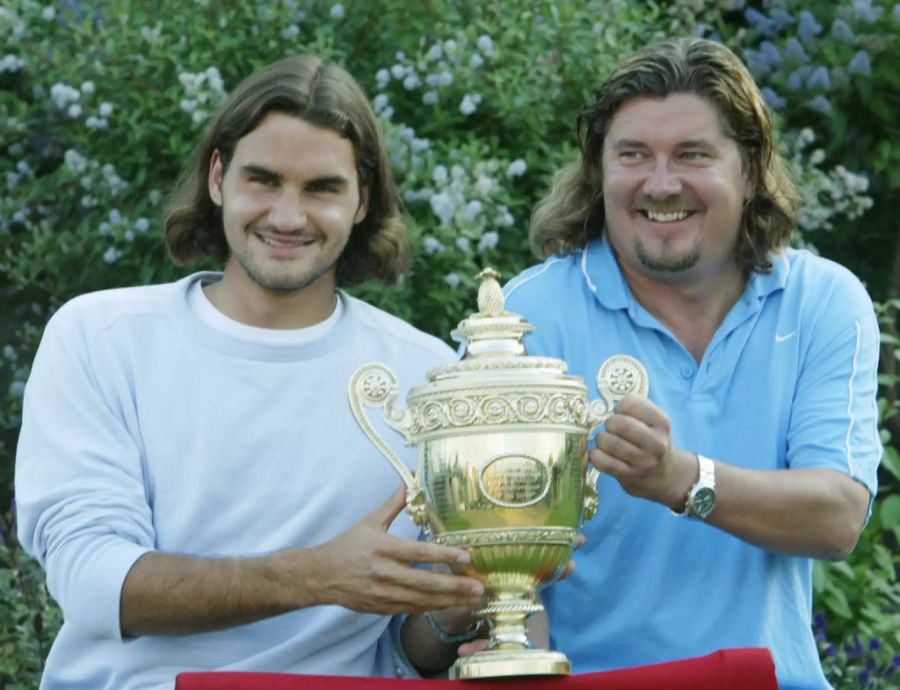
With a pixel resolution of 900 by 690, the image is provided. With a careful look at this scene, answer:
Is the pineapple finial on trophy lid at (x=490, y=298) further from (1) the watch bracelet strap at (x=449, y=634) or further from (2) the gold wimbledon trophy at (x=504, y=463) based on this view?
(1) the watch bracelet strap at (x=449, y=634)

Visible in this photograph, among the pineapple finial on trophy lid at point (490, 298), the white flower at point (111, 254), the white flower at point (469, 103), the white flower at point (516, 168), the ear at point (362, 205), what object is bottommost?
the pineapple finial on trophy lid at point (490, 298)

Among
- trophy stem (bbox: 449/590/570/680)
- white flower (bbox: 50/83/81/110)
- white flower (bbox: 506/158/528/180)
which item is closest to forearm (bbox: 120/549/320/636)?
trophy stem (bbox: 449/590/570/680)

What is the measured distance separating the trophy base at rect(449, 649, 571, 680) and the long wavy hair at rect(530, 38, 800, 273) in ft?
3.70

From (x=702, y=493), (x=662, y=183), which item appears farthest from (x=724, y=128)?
(x=702, y=493)

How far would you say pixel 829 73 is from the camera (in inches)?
277

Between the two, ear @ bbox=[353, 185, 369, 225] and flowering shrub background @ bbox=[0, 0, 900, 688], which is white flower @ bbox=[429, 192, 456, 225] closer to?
flowering shrub background @ bbox=[0, 0, 900, 688]

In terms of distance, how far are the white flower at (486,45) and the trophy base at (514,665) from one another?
3.06 metres

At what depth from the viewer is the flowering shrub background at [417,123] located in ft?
20.1

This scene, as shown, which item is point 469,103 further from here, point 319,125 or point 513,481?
point 513,481

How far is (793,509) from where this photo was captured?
4.00 m

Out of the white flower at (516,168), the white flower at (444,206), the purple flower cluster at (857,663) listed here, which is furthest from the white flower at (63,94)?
the purple flower cluster at (857,663)

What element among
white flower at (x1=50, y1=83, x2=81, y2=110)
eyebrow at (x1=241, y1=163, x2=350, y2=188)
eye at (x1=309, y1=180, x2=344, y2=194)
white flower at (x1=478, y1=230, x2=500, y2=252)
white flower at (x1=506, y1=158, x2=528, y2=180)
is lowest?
eye at (x1=309, y1=180, x2=344, y2=194)

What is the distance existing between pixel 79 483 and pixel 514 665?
973mm

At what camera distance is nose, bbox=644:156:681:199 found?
4.23 meters
